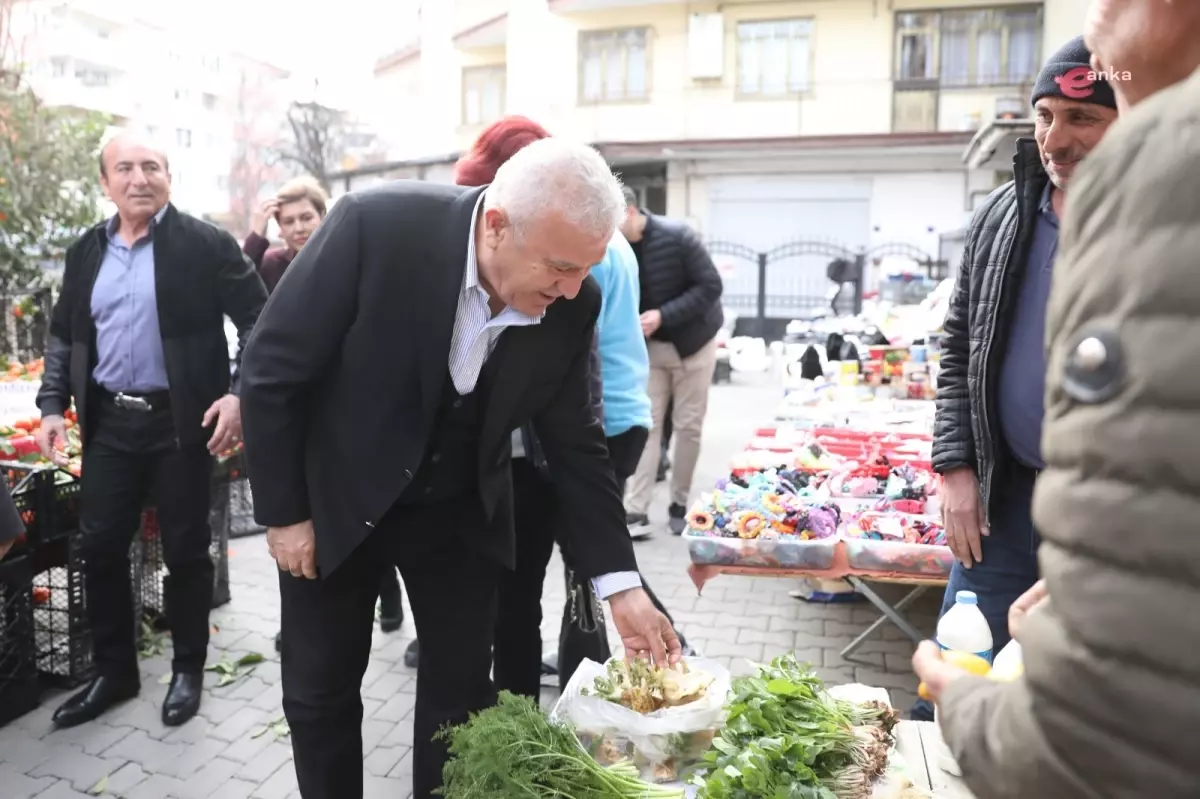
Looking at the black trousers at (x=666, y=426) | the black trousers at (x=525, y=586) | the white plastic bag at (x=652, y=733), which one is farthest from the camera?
the black trousers at (x=666, y=426)

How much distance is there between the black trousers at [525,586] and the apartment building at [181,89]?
29.8 meters

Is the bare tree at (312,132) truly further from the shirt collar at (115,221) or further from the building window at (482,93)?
the shirt collar at (115,221)

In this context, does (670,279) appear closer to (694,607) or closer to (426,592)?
(694,607)

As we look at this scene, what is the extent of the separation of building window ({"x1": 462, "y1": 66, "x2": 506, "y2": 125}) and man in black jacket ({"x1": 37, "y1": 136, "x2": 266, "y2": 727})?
18.6 metres

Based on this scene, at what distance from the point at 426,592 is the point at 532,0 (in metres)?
19.5

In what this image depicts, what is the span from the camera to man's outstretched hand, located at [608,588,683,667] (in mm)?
2115

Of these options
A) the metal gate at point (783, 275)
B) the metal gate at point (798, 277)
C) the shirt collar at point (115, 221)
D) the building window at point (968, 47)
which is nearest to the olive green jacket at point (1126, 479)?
the shirt collar at point (115, 221)

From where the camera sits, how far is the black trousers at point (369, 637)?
2068 millimetres

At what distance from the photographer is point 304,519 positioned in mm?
1982

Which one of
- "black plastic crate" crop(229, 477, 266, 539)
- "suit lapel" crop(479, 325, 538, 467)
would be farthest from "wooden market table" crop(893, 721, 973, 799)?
"black plastic crate" crop(229, 477, 266, 539)

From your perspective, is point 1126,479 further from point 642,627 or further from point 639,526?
point 639,526

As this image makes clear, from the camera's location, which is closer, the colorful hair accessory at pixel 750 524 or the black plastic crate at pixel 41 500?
the colorful hair accessory at pixel 750 524

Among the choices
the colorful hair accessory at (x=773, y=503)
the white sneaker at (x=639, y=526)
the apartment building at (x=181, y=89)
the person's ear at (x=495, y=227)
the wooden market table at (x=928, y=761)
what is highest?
the apartment building at (x=181, y=89)

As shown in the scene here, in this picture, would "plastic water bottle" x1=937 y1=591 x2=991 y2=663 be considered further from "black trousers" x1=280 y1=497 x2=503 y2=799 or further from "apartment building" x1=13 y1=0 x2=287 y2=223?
"apartment building" x1=13 y1=0 x2=287 y2=223
